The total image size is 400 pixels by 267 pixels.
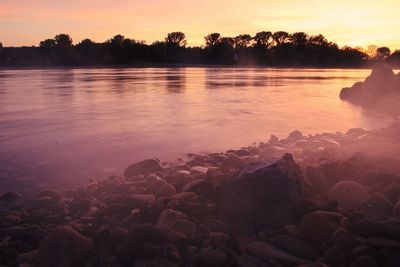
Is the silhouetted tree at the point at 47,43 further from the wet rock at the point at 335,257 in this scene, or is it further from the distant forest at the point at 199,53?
the wet rock at the point at 335,257

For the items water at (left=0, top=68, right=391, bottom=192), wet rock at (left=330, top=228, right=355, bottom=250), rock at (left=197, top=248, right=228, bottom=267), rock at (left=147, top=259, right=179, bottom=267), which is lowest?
water at (left=0, top=68, right=391, bottom=192)

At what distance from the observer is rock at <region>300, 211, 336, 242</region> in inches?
206

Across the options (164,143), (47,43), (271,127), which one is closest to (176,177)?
→ (164,143)

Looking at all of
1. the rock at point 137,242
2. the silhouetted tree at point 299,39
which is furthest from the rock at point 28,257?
the silhouetted tree at point 299,39

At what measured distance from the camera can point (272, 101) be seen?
27.6 metres

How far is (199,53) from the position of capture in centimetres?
13438

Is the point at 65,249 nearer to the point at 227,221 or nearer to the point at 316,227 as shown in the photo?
the point at 227,221

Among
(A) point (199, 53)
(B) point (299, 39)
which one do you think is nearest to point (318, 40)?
(B) point (299, 39)

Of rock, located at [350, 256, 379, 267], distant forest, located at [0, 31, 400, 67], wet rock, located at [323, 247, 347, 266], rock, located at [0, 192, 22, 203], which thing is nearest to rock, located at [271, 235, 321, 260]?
wet rock, located at [323, 247, 347, 266]

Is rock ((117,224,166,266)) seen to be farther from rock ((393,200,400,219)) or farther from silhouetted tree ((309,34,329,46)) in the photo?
silhouetted tree ((309,34,329,46))

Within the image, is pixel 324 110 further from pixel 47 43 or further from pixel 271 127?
pixel 47 43

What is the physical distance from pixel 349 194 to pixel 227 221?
1974 mm

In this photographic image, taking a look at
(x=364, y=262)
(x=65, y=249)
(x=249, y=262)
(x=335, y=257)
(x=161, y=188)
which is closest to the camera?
(x=364, y=262)

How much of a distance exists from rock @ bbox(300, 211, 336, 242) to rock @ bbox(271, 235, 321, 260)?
0.58 feet
